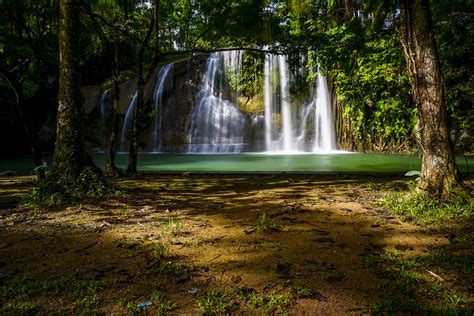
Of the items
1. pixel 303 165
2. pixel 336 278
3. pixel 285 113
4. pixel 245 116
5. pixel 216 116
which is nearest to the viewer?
pixel 336 278

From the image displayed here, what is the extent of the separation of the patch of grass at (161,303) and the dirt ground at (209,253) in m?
0.03

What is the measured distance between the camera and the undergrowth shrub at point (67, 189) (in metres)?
4.74

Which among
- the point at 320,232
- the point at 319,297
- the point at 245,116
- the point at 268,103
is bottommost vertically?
the point at 319,297

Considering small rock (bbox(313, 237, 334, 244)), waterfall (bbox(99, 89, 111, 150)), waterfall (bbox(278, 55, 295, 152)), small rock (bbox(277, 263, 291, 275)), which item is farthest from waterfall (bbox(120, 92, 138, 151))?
small rock (bbox(277, 263, 291, 275))

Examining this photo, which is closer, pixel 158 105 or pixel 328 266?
pixel 328 266

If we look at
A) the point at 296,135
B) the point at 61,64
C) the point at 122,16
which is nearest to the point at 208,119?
the point at 296,135

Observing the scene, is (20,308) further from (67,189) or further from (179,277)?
(67,189)

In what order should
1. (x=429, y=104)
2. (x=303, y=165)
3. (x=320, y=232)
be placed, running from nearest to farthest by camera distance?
(x=320, y=232) < (x=429, y=104) < (x=303, y=165)

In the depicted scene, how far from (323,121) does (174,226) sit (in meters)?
16.8

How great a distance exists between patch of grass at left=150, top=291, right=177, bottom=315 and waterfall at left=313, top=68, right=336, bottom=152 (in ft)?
57.7

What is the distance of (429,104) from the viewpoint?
4.10 meters

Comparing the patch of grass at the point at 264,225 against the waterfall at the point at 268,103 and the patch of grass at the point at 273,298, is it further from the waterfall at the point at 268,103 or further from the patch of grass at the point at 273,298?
the waterfall at the point at 268,103

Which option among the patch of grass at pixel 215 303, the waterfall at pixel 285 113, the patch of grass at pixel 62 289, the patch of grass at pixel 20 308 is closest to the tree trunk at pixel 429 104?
the patch of grass at pixel 215 303

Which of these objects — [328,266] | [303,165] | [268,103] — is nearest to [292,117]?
[268,103]
